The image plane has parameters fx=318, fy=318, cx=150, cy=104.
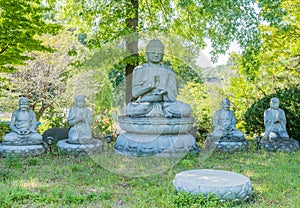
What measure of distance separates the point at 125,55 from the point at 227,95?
4402 mm

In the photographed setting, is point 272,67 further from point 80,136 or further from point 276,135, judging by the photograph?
point 80,136

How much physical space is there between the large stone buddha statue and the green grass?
1000 mm

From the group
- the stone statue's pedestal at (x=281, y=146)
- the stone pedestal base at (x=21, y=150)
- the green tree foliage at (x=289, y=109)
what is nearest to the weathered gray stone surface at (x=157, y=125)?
the stone pedestal base at (x=21, y=150)

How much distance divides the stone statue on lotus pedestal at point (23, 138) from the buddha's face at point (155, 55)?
269 cm

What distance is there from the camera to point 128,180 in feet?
14.3

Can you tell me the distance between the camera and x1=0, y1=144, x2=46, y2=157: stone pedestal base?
18.9 feet

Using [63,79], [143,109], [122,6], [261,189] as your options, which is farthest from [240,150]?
[63,79]

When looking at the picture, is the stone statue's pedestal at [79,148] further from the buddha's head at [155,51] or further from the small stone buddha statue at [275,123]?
the small stone buddha statue at [275,123]

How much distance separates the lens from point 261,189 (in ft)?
12.8

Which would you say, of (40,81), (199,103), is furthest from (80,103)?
(40,81)

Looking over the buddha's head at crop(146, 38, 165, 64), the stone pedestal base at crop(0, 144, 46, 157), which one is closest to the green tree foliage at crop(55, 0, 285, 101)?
the buddha's head at crop(146, 38, 165, 64)

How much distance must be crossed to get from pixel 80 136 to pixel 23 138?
1.07 meters

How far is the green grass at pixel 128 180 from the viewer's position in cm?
340

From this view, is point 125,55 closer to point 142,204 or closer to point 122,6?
point 122,6
